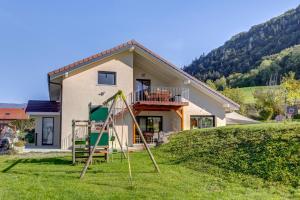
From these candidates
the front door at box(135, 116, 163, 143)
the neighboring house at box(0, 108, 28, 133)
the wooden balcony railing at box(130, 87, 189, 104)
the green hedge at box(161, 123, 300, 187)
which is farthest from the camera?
the neighboring house at box(0, 108, 28, 133)

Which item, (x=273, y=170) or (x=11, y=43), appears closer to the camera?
(x=273, y=170)

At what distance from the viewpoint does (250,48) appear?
102438mm

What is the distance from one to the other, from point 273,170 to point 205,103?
1549cm

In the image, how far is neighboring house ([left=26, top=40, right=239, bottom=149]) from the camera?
2247cm

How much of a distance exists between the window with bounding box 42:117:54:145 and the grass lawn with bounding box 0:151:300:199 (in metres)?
10.9

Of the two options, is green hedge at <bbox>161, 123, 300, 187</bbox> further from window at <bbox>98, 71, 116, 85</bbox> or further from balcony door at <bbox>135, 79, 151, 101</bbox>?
balcony door at <bbox>135, 79, 151, 101</bbox>

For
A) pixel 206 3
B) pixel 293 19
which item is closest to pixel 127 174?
pixel 206 3

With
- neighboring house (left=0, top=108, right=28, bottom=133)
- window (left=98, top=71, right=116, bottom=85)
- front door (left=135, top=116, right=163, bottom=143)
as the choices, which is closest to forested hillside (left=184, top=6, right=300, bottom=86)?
neighboring house (left=0, top=108, right=28, bottom=133)

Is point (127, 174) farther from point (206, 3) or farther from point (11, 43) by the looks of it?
point (11, 43)

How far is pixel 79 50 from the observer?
3309cm

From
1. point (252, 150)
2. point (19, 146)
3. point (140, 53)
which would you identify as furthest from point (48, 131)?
point (252, 150)

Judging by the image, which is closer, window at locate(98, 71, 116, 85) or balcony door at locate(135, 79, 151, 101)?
window at locate(98, 71, 116, 85)

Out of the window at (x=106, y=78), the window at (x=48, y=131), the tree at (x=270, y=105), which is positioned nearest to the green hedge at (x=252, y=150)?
the window at (x=106, y=78)

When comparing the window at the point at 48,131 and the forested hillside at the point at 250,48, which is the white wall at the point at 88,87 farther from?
the forested hillside at the point at 250,48
